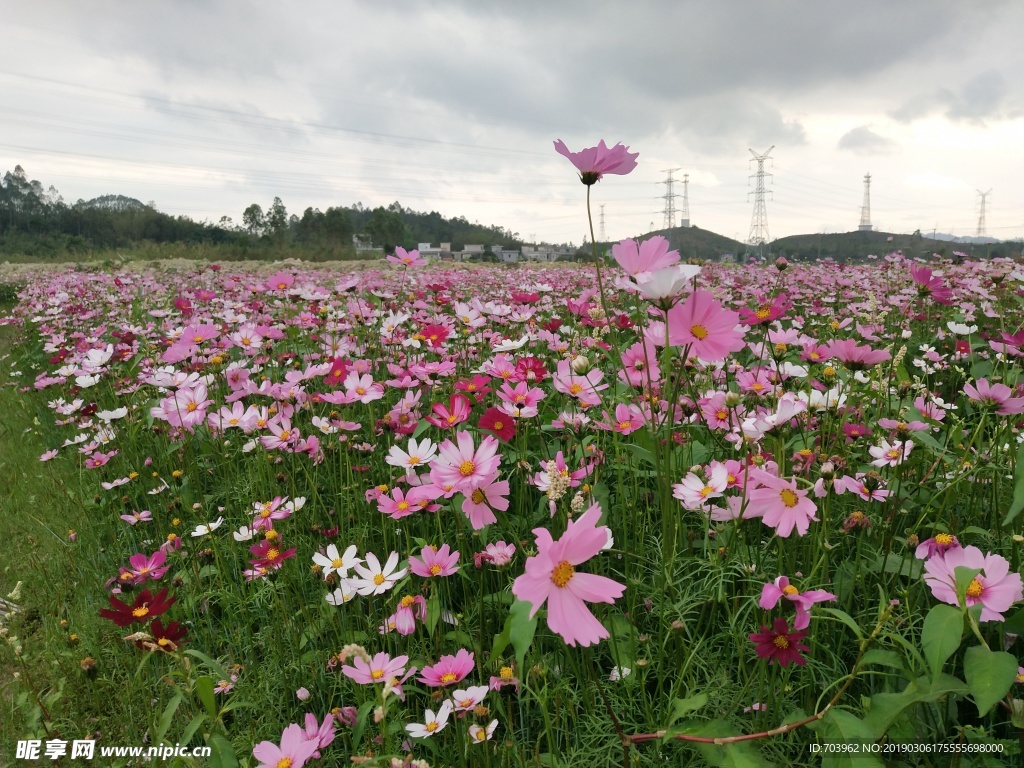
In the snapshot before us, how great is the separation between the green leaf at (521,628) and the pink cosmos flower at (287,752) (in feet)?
1.39

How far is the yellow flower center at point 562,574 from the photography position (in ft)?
2.23

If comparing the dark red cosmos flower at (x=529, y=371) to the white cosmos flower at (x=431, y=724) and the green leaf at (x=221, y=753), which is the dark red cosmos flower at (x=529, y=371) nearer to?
the white cosmos flower at (x=431, y=724)

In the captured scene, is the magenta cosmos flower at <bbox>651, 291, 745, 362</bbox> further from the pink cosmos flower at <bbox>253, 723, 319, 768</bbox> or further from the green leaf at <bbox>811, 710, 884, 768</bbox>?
the pink cosmos flower at <bbox>253, 723, 319, 768</bbox>

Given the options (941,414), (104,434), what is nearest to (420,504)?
(941,414)

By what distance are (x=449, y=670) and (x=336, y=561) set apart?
0.46m

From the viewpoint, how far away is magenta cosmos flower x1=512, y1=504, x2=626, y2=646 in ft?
2.13

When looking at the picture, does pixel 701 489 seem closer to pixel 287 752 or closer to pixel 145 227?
pixel 287 752

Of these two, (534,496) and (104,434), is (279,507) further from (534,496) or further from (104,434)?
(104,434)

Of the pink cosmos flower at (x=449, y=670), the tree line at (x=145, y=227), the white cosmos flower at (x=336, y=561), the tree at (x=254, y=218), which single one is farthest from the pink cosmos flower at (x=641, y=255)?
the tree at (x=254, y=218)

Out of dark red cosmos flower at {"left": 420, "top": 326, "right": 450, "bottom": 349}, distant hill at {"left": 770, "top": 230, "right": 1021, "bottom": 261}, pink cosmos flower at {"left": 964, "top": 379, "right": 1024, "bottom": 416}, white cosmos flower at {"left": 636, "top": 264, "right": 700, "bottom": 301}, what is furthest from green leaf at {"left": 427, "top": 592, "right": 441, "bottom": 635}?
distant hill at {"left": 770, "top": 230, "right": 1021, "bottom": 261}

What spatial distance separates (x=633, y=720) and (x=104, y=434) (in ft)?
7.58

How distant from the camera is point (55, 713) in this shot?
1.34 metres

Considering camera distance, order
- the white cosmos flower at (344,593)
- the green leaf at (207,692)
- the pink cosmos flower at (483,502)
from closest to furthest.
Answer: the green leaf at (207,692) → the pink cosmos flower at (483,502) → the white cosmos flower at (344,593)

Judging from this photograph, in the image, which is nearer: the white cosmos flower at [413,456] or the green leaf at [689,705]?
the green leaf at [689,705]
